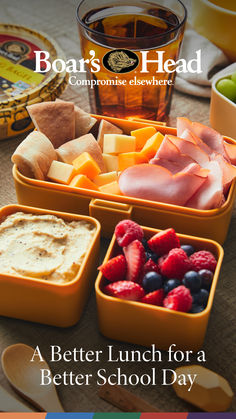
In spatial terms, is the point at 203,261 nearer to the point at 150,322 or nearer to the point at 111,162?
the point at 150,322

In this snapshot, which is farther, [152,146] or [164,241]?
[152,146]

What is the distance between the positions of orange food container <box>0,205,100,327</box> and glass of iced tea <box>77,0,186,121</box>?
43cm

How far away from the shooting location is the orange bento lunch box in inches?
40.4

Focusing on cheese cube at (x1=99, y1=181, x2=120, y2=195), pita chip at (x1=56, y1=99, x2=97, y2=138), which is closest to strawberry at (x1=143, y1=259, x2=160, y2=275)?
cheese cube at (x1=99, y1=181, x2=120, y2=195)

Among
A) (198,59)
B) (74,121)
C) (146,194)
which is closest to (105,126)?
(74,121)

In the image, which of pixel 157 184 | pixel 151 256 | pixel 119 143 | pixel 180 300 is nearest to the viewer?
pixel 180 300

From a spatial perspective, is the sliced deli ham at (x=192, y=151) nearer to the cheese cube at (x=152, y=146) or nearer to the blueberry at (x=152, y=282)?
the cheese cube at (x=152, y=146)

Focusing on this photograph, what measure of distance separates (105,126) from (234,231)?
381 mm

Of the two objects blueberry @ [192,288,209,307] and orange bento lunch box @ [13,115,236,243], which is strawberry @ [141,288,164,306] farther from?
orange bento lunch box @ [13,115,236,243]

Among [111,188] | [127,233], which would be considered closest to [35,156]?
[111,188]

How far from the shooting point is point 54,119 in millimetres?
1187

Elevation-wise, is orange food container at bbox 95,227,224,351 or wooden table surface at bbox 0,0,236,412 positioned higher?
orange food container at bbox 95,227,224,351

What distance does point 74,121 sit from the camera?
1211 mm

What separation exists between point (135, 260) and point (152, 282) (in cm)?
5
